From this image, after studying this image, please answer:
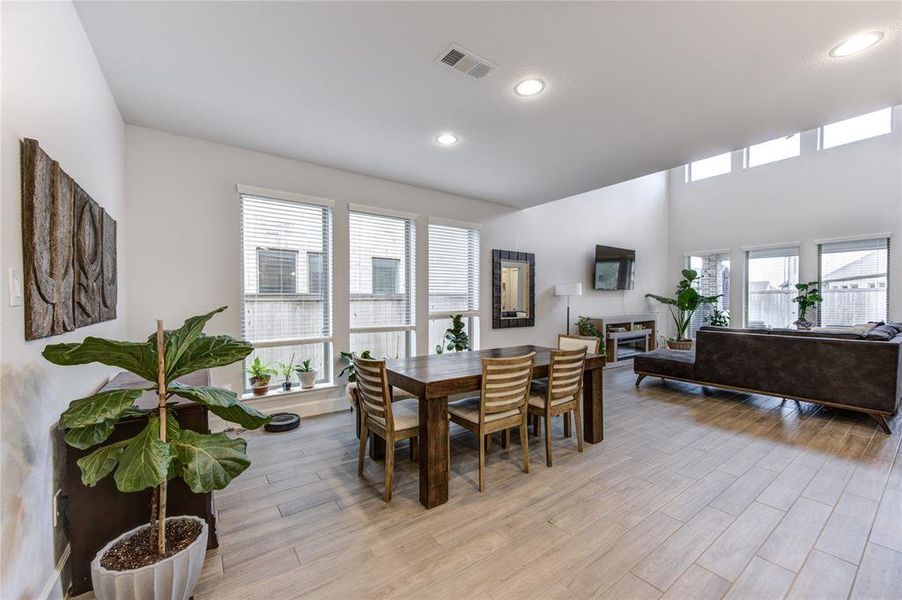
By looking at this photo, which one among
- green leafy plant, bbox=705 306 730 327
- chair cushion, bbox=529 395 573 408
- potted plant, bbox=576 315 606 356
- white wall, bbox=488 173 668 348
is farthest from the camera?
green leafy plant, bbox=705 306 730 327

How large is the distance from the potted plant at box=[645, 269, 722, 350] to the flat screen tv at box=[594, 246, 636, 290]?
947 mm

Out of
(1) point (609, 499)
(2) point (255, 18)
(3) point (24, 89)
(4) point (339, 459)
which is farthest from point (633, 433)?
(3) point (24, 89)

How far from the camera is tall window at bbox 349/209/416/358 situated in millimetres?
4438

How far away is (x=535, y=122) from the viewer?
10.0 ft

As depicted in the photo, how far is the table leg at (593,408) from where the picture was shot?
326cm

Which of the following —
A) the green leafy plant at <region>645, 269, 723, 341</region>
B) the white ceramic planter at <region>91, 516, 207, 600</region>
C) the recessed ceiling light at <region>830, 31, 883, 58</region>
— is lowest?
the white ceramic planter at <region>91, 516, 207, 600</region>

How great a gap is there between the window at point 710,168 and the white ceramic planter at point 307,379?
27.0ft

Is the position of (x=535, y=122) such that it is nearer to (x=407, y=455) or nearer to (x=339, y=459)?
(x=407, y=455)

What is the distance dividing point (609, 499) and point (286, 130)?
381cm

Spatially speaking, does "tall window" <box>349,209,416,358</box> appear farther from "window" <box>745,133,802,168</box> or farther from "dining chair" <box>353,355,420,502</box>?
"window" <box>745,133,802,168</box>

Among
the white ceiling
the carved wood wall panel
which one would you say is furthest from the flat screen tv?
the carved wood wall panel

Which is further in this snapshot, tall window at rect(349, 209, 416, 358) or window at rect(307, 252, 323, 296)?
tall window at rect(349, 209, 416, 358)

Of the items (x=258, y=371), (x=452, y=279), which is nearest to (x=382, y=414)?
(x=258, y=371)

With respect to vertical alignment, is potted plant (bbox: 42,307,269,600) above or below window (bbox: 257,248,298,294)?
below
